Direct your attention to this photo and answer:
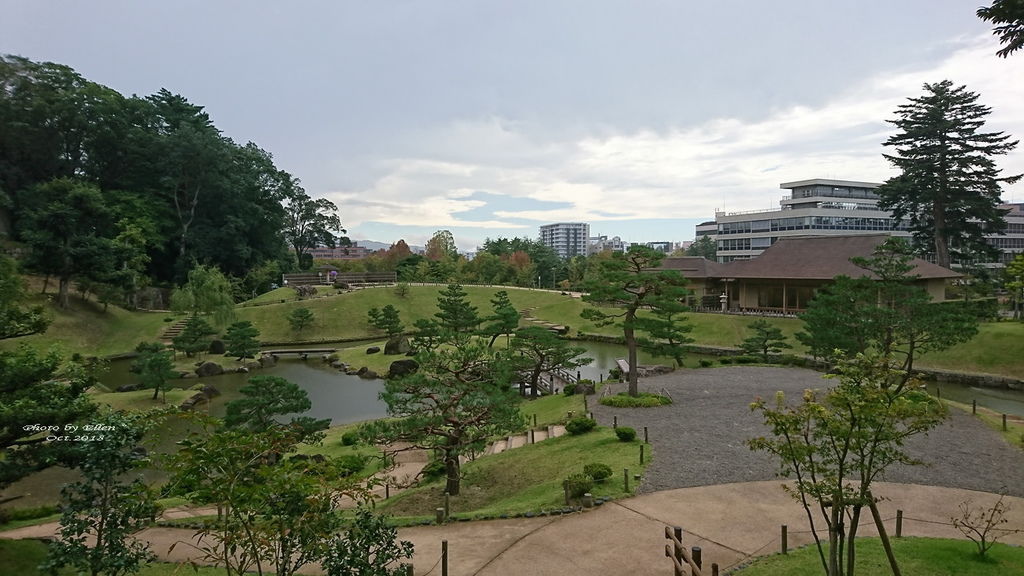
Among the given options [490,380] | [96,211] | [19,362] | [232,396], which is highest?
[96,211]

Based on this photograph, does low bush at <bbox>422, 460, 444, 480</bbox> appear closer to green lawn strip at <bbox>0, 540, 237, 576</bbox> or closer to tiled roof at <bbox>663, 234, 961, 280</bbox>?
green lawn strip at <bbox>0, 540, 237, 576</bbox>

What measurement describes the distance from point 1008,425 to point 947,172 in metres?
32.1

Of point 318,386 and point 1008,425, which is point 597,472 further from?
point 318,386

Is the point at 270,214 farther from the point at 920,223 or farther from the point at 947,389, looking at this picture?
the point at 920,223

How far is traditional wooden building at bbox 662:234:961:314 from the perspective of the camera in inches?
1367

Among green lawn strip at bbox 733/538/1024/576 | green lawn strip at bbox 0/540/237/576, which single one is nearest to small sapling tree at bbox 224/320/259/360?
green lawn strip at bbox 0/540/237/576

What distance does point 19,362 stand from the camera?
28.7 feet

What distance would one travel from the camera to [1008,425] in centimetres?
1662

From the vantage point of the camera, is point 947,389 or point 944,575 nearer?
point 944,575

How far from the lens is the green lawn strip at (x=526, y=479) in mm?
11695

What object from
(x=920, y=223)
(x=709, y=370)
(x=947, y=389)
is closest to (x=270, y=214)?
(x=709, y=370)

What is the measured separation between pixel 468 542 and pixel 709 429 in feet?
31.8

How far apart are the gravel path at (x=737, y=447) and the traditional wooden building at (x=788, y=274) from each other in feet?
56.5

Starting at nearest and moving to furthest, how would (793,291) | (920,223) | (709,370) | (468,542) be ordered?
(468,542) < (709,370) < (793,291) < (920,223)
